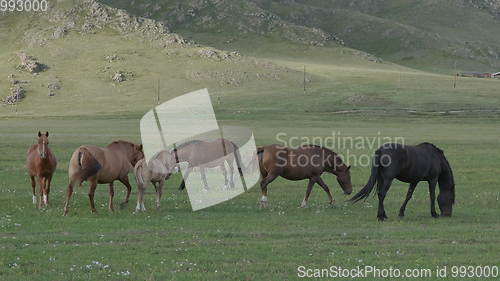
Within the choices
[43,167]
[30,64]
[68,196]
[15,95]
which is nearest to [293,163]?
[68,196]

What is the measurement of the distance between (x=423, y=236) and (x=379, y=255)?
268cm

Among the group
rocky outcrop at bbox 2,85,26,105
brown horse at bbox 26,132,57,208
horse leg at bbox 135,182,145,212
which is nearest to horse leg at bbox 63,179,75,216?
brown horse at bbox 26,132,57,208

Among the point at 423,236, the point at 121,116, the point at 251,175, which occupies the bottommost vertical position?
the point at 121,116

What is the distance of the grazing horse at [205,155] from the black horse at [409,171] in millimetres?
7626

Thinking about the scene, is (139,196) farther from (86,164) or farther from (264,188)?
(264,188)

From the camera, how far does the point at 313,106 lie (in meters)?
101

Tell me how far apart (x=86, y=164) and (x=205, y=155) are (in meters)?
7.12

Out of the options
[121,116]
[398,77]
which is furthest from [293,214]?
[398,77]

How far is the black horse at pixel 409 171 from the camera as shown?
18.8 m

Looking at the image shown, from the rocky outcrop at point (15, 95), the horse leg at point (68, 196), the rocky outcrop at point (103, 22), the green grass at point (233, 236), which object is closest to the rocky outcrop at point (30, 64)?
the rocky outcrop at point (15, 95)

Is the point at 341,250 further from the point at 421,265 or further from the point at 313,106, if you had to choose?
the point at 313,106

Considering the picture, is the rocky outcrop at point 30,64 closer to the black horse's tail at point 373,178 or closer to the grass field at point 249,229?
the grass field at point 249,229

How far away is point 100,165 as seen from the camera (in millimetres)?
19328

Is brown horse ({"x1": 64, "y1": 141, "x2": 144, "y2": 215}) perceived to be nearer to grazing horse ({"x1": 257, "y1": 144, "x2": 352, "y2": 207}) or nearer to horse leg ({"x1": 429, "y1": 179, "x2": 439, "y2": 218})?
grazing horse ({"x1": 257, "y1": 144, "x2": 352, "y2": 207})
